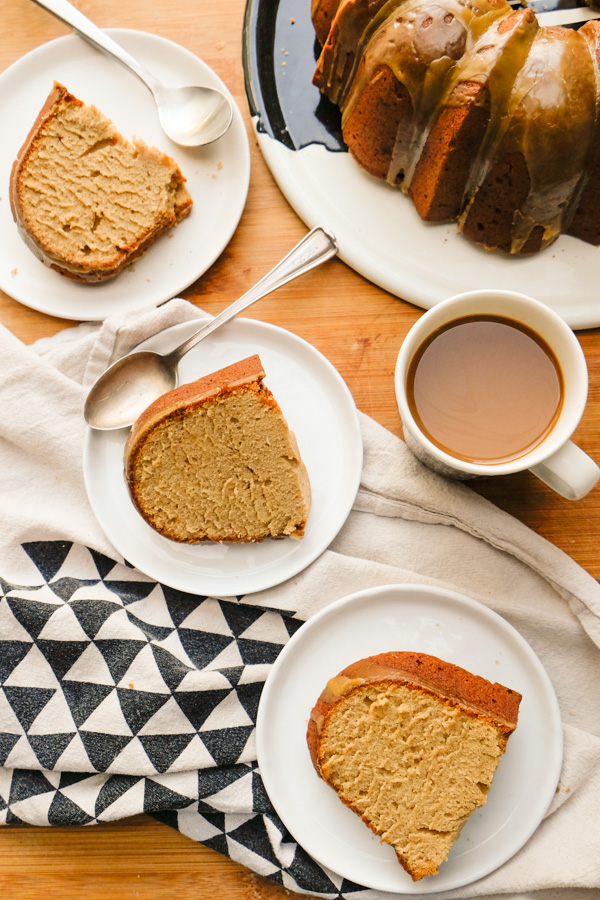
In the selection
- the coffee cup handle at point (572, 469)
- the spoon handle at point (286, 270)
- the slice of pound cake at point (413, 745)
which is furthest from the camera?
the spoon handle at point (286, 270)

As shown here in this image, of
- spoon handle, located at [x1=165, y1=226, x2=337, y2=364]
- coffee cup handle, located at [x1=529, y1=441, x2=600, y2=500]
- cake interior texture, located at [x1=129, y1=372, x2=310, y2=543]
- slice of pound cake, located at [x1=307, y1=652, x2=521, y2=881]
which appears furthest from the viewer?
spoon handle, located at [x1=165, y1=226, x2=337, y2=364]

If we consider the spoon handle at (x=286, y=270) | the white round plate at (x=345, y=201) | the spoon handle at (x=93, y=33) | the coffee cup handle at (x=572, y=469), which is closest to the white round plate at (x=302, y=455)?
the spoon handle at (x=286, y=270)

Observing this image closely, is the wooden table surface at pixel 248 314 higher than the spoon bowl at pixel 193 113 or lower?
lower

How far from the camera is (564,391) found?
5.65 feet

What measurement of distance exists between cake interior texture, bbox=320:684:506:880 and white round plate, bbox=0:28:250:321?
1155 millimetres

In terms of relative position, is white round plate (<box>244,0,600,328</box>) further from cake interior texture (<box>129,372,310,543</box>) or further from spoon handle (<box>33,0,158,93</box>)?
cake interior texture (<box>129,372,310,543</box>)

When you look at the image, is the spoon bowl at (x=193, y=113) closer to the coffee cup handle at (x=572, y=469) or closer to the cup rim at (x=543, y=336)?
the cup rim at (x=543, y=336)

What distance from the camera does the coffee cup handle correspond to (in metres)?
1.58

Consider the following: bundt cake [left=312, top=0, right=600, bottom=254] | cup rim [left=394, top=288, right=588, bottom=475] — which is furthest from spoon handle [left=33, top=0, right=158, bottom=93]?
cup rim [left=394, top=288, right=588, bottom=475]

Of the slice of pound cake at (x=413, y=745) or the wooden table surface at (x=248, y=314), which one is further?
the wooden table surface at (x=248, y=314)

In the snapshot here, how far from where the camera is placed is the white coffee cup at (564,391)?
1.60 meters

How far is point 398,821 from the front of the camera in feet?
5.64

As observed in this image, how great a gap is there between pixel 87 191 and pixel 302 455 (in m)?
0.88

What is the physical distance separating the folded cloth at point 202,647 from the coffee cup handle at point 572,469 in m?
0.28
